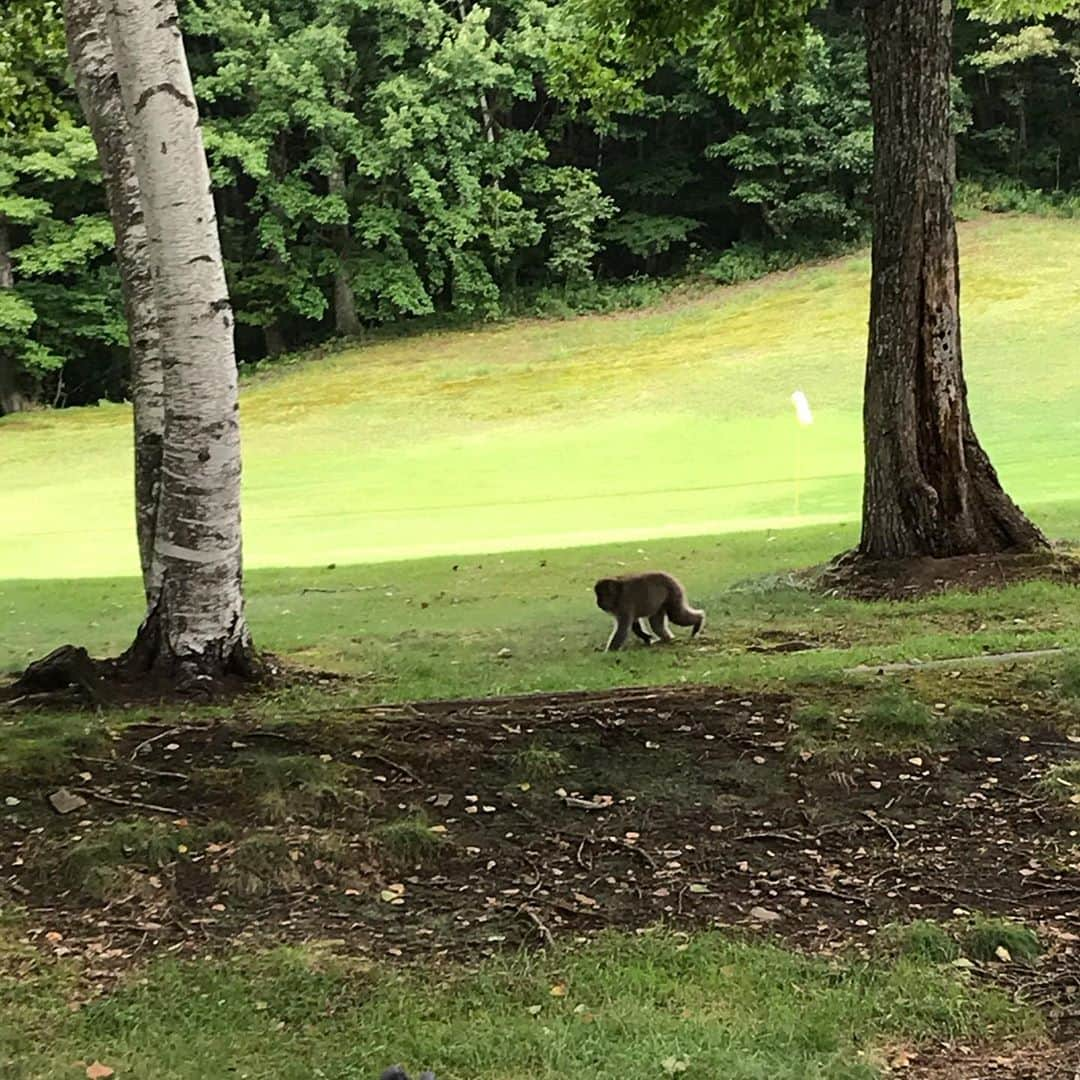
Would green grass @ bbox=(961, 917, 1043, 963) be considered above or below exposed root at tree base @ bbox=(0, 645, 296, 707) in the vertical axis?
below

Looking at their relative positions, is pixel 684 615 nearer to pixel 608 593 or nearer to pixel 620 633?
pixel 620 633

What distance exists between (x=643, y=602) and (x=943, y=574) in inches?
113

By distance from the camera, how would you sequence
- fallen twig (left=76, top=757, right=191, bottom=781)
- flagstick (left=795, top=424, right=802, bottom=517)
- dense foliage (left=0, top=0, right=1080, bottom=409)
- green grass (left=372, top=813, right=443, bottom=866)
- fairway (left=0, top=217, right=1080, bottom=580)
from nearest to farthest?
1. green grass (left=372, top=813, right=443, bottom=866)
2. fallen twig (left=76, top=757, right=191, bottom=781)
3. fairway (left=0, top=217, right=1080, bottom=580)
4. flagstick (left=795, top=424, right=802, bottom=517)
5. dense foliage (left=0, top=0, right=1080, bottom=409)

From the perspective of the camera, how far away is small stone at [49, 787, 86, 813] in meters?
5.37

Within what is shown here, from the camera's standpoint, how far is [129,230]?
27.8 feet

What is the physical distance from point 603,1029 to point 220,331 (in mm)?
4751

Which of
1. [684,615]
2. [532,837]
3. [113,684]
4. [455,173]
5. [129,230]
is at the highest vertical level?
[455,173]

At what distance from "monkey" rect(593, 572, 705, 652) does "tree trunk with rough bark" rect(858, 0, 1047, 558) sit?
2556 mm

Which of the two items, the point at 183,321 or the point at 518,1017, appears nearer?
the point at 518,1017

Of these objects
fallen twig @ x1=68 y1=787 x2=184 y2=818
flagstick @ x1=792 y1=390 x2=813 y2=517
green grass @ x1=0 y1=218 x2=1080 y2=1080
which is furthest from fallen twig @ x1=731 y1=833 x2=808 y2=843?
flagstick @ x1=792 y1=390 x2=813 y2=517

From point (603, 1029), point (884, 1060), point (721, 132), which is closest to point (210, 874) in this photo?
point (603, 1029)

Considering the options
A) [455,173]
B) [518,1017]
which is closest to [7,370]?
[455,173]

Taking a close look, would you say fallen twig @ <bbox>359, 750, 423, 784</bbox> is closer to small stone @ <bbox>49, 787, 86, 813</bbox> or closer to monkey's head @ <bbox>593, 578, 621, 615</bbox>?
small stone @ <bbox>49, 787, 86, 813</bbox>

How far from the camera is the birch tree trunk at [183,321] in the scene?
710 centimetres
